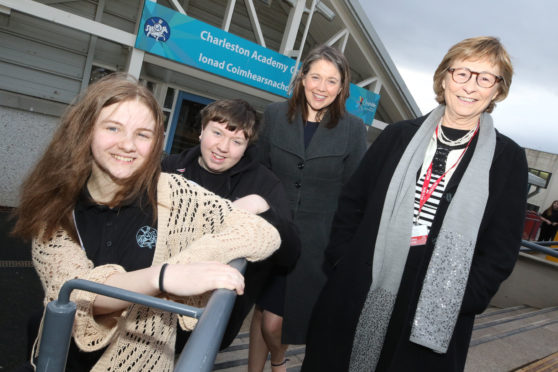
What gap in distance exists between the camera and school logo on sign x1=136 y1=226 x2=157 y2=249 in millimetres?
1643

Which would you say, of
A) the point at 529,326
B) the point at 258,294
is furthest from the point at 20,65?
the point at 529,326

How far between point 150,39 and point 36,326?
15.0ft

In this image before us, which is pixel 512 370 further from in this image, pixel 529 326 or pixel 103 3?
pixel 103 3

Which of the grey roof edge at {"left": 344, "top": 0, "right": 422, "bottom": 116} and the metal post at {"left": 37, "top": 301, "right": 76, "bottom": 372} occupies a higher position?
the grey roof edge at {"left": 344, "top": 0, "right": 422, "bottom": 116}

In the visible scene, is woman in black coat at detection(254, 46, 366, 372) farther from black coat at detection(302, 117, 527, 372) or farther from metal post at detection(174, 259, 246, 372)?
metal post at detection(174, 259, 246, 372)

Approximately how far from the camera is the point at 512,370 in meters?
3.27

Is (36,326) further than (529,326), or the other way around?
(529,326)

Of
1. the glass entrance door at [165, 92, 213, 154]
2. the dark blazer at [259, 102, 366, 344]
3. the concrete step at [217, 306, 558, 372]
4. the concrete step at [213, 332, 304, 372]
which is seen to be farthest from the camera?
the glass entrance door at [165, 92, 213, 154]

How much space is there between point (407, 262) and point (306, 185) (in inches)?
30.1

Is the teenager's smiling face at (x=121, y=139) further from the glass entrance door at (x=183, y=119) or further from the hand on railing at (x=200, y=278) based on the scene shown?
the glass entrance door at (x=183, y=119)

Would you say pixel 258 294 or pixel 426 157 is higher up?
pixel 426 157

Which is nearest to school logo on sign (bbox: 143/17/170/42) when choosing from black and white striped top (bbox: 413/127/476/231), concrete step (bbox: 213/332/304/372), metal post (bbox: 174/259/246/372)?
concrete step (bbox: 213/332/304/372)

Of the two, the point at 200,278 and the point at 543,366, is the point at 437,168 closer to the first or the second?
the point at 200,278

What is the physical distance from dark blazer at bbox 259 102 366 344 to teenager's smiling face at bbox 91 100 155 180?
89cm
